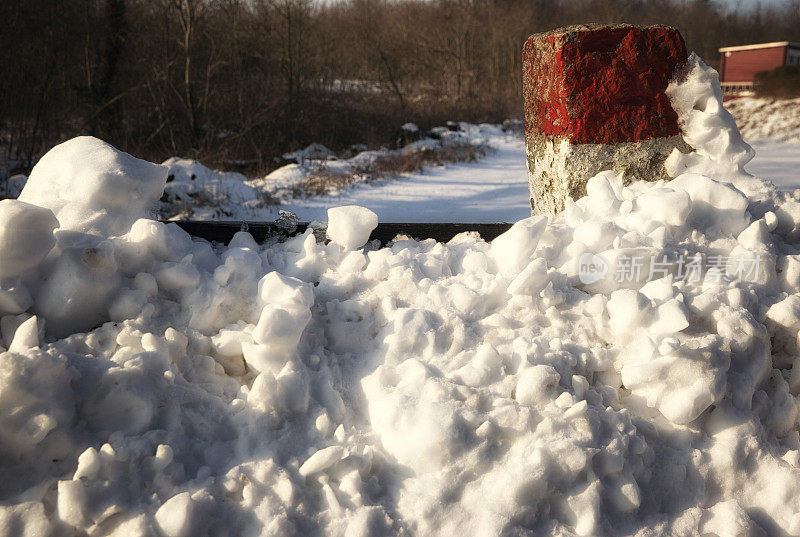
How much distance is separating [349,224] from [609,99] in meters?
1.25

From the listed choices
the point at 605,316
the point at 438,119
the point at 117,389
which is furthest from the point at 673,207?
the point at 438,119

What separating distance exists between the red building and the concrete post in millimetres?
15725

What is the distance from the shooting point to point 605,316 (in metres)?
1.85

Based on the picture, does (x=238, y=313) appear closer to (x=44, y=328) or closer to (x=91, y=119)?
(x=44, y=328)

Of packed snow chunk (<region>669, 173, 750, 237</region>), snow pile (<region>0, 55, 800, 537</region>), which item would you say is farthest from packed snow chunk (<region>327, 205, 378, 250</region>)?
packed snow chunk (<region>669, 173, 750, 237</region>)

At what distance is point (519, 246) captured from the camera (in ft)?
6.38

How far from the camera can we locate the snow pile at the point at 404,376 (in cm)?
133

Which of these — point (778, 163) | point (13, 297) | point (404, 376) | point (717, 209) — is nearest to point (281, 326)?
point (404, 376)

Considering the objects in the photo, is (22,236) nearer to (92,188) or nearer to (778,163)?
(92,188)

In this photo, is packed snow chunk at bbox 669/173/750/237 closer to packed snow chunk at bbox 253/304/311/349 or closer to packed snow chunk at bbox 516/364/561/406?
packed snow chunk at bbox 516/364/561/406

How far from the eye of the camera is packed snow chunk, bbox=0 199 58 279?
1.52m

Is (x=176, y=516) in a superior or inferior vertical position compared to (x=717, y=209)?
inferior

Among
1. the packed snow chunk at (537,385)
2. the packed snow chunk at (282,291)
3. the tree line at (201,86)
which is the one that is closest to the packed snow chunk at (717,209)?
the packed snow chunk at (537,385)

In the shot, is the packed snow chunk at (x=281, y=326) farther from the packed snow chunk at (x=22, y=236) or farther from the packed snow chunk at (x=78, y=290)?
the packed snow chunk at (x=22, y=236)
